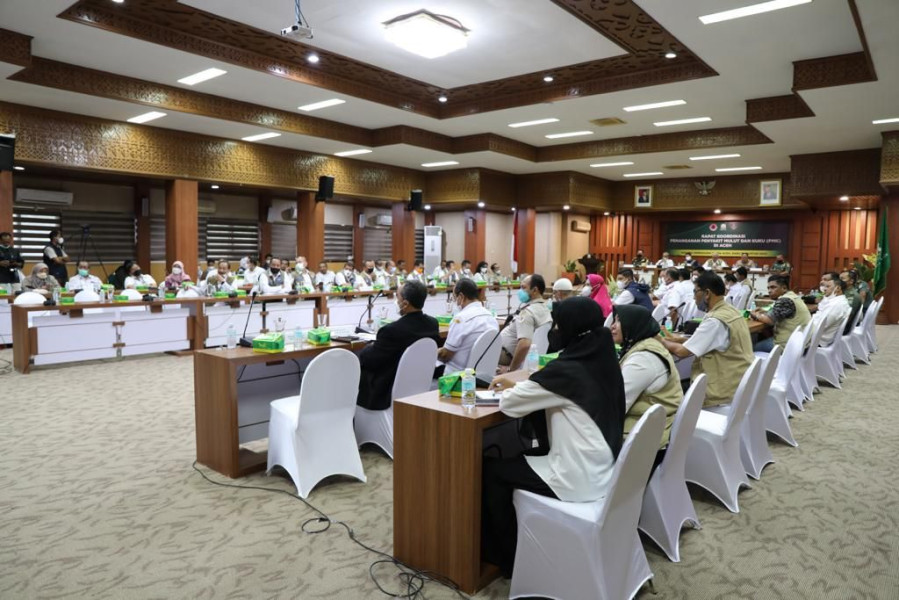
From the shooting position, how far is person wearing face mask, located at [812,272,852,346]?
6359mm

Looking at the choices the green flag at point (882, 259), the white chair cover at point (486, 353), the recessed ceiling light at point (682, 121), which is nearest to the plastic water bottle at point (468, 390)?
the white chair cover at point (486, 353)

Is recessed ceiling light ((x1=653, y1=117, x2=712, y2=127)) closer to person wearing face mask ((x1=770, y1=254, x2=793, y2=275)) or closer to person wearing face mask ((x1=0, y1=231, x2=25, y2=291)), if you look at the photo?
person wearing face mask ((x1=770, y1=254, x2=793, y2=275))

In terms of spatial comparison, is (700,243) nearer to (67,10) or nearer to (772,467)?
(772,467)

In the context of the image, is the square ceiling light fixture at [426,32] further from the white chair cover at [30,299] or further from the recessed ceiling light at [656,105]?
the white chair cover at [30,299]

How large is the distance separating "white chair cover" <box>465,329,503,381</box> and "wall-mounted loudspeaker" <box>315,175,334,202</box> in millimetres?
8884

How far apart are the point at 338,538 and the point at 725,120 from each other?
10.1 meters

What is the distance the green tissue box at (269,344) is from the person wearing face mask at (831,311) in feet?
16.5

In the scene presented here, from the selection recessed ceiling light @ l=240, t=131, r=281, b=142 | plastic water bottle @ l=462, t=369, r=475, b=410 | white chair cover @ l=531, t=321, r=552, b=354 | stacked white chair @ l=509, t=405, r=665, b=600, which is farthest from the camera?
recessed ceiling light @ l=240, t=131, r=281, b=142

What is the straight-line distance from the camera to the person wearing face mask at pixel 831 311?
20.9 ft

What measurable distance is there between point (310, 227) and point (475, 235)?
4800mm

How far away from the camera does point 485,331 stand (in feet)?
14.5

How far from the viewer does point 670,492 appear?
3.01m

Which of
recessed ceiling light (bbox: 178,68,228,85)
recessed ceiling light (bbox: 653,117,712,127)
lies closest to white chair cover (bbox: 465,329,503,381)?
recessed ceiling light (bbox: 178,68,228,85)

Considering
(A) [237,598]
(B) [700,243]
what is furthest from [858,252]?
(A) [237,598]
